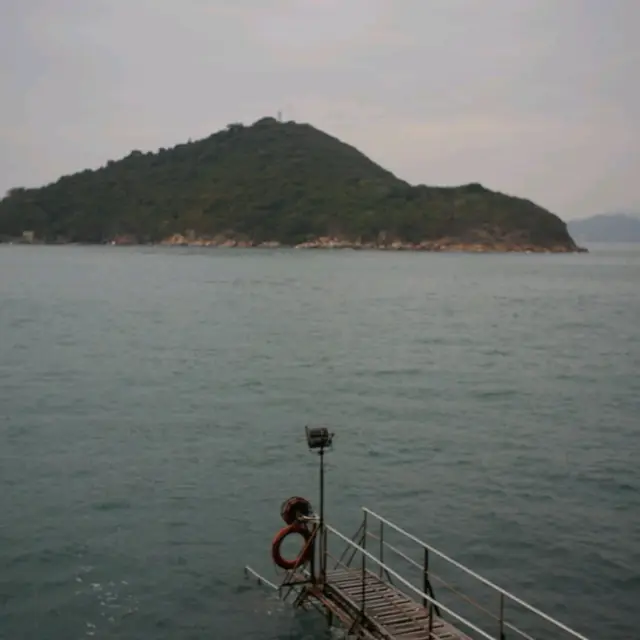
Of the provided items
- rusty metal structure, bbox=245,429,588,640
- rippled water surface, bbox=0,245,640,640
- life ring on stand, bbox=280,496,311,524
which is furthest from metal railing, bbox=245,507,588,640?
rippled water surface, bbox=0,245,640,640

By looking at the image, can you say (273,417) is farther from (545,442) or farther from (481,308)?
(481,308)

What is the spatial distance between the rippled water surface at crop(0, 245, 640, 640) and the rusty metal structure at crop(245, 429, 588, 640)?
703mm

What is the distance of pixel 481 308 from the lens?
91875 mm

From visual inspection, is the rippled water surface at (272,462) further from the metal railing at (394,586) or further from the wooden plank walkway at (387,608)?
the wooden plank walkway at (387,608)

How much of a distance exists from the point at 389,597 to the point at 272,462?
12.0 m

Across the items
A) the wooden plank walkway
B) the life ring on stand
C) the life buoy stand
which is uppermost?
A: the life ring on stand

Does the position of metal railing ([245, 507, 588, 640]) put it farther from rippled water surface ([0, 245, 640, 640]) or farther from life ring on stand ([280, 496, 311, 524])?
rippled water surface ([0, 245, 640, 640])

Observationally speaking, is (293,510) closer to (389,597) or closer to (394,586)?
(394,586)

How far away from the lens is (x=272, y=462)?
2731 centimetres

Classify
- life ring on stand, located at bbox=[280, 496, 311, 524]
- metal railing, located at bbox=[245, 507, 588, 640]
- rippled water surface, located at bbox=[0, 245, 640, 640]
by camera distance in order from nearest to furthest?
1. metal railing, located at bbox=[245, 507, 588, 640]
2. life ring on stand, located at bbox=[280, 496, 311, 524]
3. rippled water surface, located at bbox=[0, 245, 640, 640]

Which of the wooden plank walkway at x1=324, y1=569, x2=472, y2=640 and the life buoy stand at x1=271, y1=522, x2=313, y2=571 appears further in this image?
the life buoy stand at x1=271, y1=522, x2=313, y2=571

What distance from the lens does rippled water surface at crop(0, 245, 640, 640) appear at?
1792cm

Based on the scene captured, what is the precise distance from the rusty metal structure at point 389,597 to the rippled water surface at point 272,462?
2.31 ft

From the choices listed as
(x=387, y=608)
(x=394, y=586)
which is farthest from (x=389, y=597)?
(x=394, y=586)
